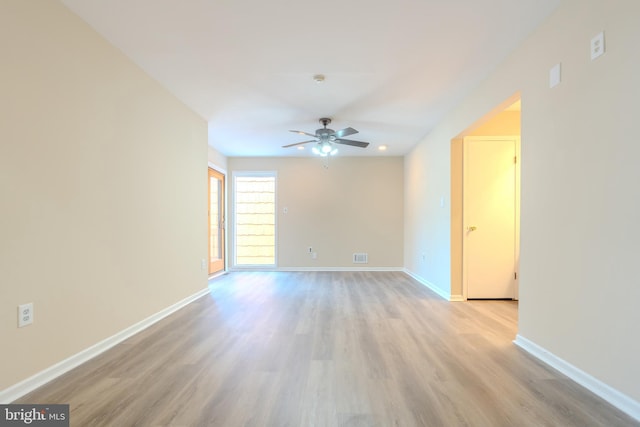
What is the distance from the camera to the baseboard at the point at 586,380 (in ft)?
4.80

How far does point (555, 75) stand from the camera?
1999 mm

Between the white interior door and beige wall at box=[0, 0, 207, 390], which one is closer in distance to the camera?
beige wall at box=[0, 0, 207, 390]

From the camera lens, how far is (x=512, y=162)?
375 cm

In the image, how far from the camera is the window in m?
6.36

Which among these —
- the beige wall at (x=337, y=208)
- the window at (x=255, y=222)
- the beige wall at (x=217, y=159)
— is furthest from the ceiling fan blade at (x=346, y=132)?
the window at (x=255, y=222)

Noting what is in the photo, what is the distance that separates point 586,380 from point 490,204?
2.39 meters

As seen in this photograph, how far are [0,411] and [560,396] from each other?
2976 millimetres

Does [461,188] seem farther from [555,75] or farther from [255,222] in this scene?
[255,222]

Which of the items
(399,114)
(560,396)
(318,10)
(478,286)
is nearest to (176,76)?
(318,10)

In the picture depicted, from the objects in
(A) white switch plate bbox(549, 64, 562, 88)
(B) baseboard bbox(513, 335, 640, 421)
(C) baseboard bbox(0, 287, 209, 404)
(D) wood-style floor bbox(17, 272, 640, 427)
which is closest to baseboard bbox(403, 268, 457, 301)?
(D) wood-style floor bbox(17, 272, 640, 427)

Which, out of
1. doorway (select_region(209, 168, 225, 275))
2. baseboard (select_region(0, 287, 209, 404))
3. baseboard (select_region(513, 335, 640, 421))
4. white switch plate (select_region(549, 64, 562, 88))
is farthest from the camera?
doorway (select_region(209, 168, 225, 275))

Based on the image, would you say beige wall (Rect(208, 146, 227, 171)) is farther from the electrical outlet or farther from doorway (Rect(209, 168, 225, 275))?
the electrical outlet

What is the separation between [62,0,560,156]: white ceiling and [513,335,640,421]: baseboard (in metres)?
2.34

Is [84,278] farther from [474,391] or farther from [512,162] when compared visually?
[512,162]
